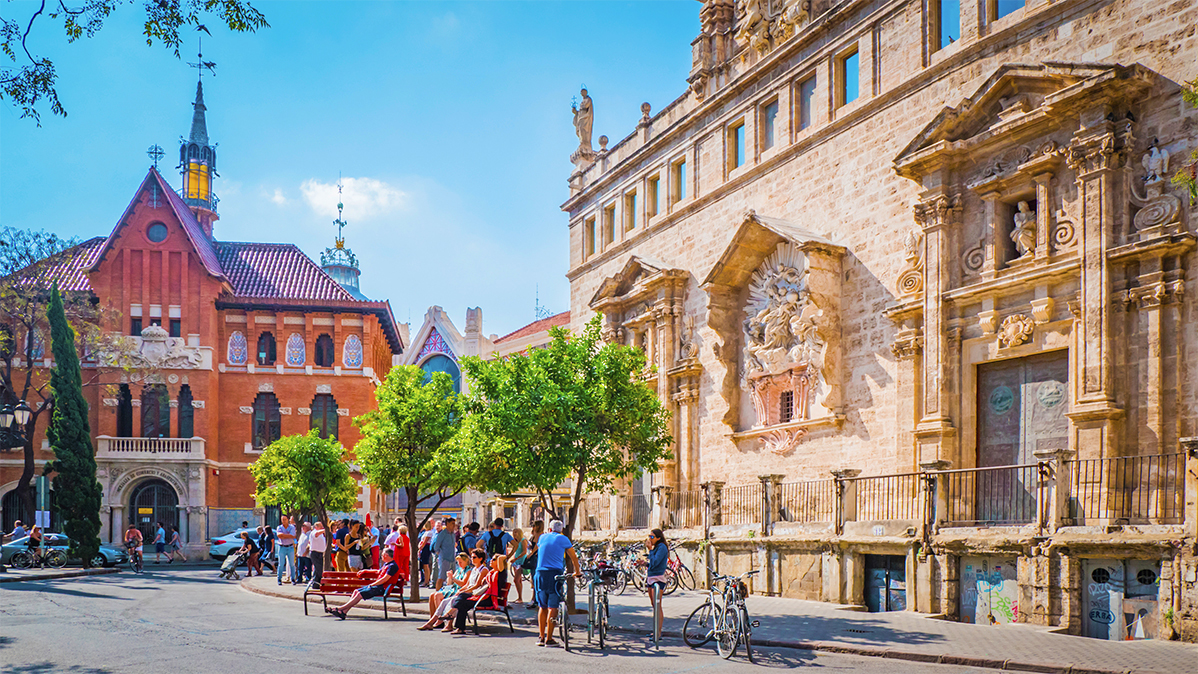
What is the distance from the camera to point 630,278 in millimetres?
29938

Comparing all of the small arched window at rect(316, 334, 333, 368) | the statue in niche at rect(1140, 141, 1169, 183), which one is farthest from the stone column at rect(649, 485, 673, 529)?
the small arched window at rect(316, 334, 333, 368)

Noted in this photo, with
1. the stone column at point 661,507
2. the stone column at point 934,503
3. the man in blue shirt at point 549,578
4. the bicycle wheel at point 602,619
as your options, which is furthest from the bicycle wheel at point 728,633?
the stone column at point 661,507

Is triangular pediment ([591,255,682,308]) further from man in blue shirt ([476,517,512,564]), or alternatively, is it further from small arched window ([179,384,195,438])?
small arched window ([179,384,195,438])

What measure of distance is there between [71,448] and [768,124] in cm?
2529

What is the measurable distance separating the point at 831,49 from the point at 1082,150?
24.8 ft

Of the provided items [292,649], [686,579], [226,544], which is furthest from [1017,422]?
[226,544]

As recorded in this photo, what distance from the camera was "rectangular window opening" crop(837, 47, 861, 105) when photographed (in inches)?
882

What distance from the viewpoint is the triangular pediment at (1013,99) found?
52.2 feet

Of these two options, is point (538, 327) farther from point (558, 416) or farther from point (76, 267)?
point (558, 416)

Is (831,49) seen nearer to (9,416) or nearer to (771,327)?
(771,327)

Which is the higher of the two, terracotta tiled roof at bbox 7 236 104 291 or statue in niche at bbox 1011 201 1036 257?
terracotta tiled roof at bbox 7 236 104 291

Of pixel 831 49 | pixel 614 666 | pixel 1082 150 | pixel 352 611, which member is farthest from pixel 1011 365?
pixel 352 611

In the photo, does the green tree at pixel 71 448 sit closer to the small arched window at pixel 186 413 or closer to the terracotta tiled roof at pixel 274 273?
the small arched window at pixel 186 413

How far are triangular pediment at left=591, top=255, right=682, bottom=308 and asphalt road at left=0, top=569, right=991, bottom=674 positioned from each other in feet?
43.0
